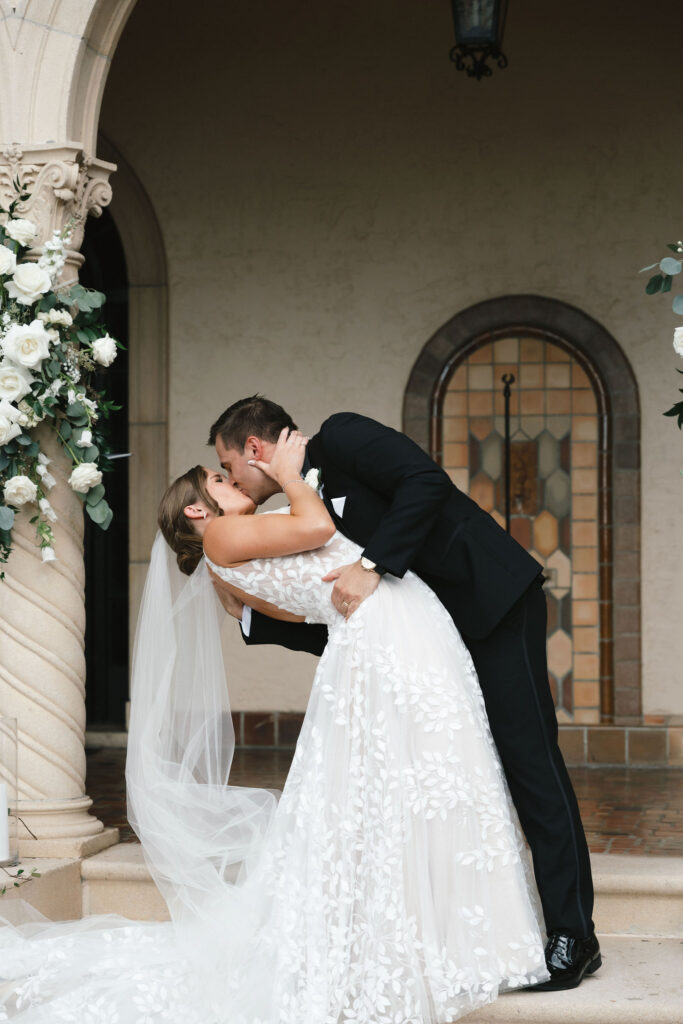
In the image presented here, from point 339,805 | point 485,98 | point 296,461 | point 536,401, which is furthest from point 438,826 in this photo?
point 485,98

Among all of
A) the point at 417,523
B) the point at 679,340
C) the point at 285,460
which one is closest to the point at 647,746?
the point at 679,340

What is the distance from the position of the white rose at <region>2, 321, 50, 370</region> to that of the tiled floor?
2071 millimetres

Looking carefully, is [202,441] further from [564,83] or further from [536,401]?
[564,83]

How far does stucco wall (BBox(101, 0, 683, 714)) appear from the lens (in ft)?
23.9

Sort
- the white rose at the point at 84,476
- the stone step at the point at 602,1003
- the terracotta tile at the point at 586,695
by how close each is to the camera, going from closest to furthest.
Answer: the stone step at the point at 602,1003 → the white rose at the point at 84,476 → the terracotta tile at the point at 586,695

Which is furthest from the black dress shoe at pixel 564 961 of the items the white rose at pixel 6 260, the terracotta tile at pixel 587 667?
the terracotta tile at pixel 587 667

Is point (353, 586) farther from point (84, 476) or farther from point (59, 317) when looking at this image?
point (59, 317)

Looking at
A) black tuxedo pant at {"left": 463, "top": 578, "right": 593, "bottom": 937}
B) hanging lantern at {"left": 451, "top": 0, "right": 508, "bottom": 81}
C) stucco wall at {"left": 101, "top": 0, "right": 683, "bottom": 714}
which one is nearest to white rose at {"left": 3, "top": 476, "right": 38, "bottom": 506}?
black tuxedo pant at {"left": 463, "top": 578, "right": 593, "bottom": 937}

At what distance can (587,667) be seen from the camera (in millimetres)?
7363

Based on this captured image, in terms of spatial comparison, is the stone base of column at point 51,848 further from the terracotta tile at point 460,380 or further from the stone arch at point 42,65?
the terracotta tile at point 460,380

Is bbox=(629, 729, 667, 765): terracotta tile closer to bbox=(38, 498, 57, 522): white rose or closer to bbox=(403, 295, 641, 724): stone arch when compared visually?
bbox=(403, 295, 641, 724): stone arch

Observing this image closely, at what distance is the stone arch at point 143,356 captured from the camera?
7.70 m

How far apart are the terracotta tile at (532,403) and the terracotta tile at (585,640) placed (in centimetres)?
134

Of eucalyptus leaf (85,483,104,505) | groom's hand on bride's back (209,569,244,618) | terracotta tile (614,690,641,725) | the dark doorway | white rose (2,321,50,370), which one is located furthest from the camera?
the dark doorway
